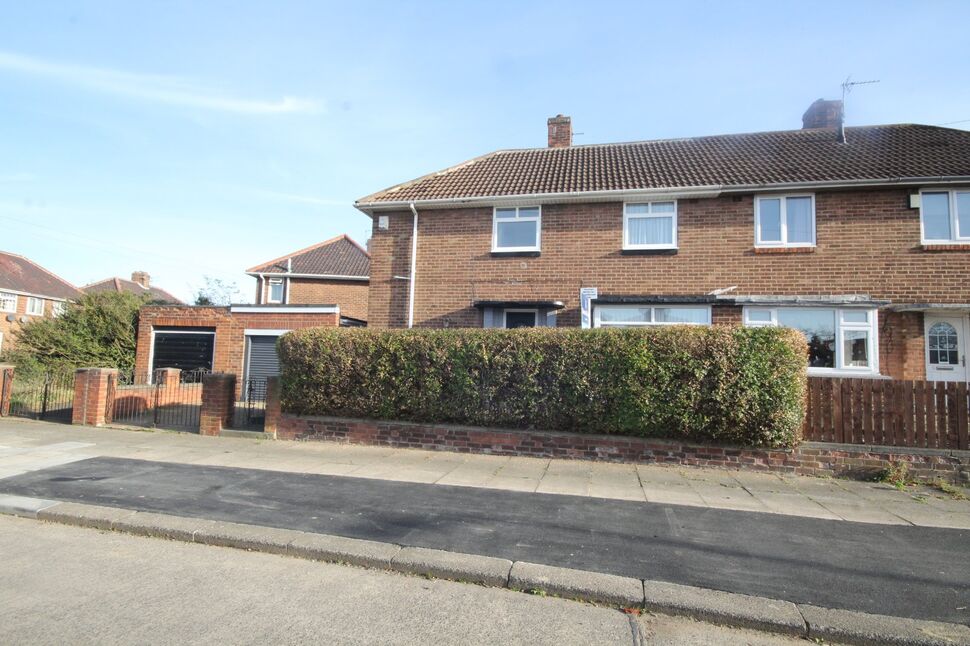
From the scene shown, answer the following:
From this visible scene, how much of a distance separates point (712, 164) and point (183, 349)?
57.6 feet

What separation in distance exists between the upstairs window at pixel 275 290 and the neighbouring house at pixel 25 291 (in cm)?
1523

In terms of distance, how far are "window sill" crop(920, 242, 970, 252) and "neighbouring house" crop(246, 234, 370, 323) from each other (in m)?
20.7

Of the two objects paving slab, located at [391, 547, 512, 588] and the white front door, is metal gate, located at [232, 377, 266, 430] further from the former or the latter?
the white front door

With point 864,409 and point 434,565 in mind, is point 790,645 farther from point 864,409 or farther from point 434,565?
point 864,409

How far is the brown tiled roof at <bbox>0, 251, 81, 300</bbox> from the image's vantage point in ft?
114

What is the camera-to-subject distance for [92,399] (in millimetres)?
11008

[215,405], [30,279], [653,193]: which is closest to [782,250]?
[653,193]

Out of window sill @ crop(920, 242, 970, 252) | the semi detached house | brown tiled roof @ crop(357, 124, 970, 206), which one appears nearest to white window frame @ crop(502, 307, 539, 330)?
the semi detached house

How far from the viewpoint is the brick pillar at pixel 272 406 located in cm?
962

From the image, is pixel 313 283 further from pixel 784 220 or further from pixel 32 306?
pixel 32 306

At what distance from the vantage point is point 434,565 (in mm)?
4113

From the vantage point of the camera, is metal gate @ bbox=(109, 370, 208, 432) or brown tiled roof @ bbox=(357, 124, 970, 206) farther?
brown tiled roof @ bbox=(357, 124, 970, 206)

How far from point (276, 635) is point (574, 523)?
2.93 m

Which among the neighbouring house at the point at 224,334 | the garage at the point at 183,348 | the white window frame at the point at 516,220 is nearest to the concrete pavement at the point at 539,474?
the neighbouring house at the point at 224,334
